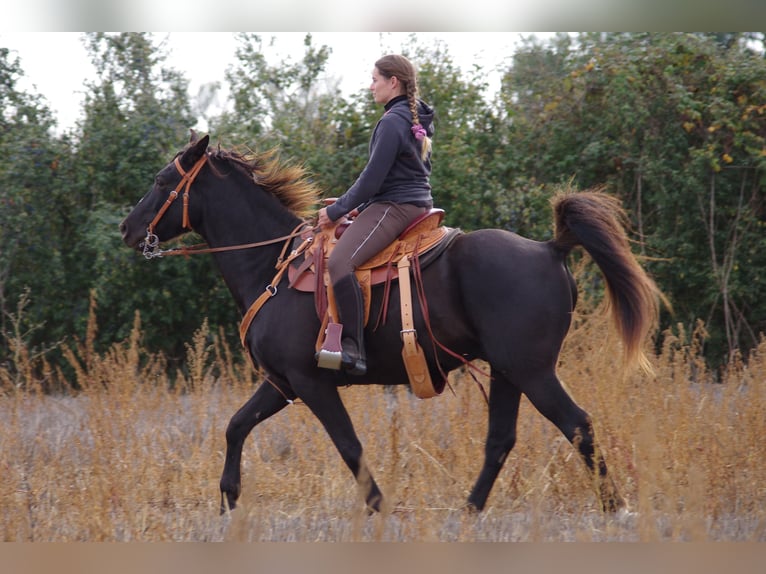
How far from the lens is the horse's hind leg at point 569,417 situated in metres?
4.91

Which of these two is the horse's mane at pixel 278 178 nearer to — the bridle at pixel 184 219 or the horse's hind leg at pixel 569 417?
the bridle at pixel 184 219

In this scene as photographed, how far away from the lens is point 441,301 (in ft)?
16.9

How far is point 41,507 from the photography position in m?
5.14

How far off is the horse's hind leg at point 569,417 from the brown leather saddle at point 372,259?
0.99 meters

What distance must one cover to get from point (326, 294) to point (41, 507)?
6.87ft

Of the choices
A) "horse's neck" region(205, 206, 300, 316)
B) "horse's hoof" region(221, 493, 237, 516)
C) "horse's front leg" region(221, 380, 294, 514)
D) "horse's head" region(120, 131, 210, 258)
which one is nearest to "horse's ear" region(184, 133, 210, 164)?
"horse's head" region(120, 131, 210, 258)

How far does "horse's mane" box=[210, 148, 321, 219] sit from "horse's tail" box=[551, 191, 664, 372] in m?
1.75

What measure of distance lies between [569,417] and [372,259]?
1.47 m

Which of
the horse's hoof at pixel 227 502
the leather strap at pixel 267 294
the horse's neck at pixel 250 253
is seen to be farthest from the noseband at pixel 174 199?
the horse's hoof at pixel 227 502

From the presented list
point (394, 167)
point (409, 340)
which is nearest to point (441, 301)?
point (409, 340)

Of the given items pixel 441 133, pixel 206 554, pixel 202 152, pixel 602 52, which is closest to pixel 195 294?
pixel 441 133

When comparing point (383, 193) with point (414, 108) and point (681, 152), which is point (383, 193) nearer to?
point (414, 108)

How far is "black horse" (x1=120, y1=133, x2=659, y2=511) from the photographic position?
4.99m

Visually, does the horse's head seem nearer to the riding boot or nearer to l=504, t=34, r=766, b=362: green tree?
the riding boot
